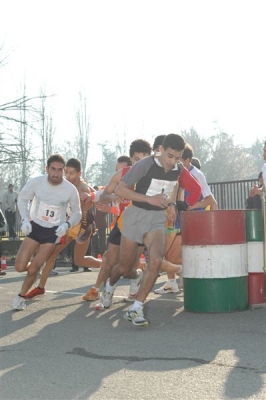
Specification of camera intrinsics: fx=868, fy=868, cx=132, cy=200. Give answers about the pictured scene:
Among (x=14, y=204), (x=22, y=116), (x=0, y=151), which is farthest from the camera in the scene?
(x=22, y=116)

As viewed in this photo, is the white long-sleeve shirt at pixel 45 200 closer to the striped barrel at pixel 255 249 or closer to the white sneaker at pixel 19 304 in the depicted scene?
the white sneaker at pixel 19 304

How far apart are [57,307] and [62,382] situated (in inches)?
185

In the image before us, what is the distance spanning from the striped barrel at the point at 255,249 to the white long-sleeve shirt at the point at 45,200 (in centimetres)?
228

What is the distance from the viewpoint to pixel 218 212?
30.1 ft

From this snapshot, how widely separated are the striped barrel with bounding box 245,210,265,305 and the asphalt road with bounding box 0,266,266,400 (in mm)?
387

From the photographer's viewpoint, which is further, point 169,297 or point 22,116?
point 22,116

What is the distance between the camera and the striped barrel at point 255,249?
9.58 m

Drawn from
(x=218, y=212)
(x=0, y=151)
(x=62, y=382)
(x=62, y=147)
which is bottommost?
(x=62, y=382)

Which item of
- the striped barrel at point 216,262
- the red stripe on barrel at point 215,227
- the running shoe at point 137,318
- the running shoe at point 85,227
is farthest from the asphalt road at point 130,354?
the running shoe at point 85,227

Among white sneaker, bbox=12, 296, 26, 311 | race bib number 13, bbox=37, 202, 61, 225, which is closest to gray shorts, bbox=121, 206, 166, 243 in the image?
race bib number 13, bbox=37, 202, 61, 225

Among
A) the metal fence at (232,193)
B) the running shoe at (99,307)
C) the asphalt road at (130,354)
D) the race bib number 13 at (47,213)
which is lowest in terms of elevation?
the asphalt road at (130,354)

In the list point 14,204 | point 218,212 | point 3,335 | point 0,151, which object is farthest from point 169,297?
point 0,151

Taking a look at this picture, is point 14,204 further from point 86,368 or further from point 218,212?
point 86,368

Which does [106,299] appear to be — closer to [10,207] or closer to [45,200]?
[45,200]
